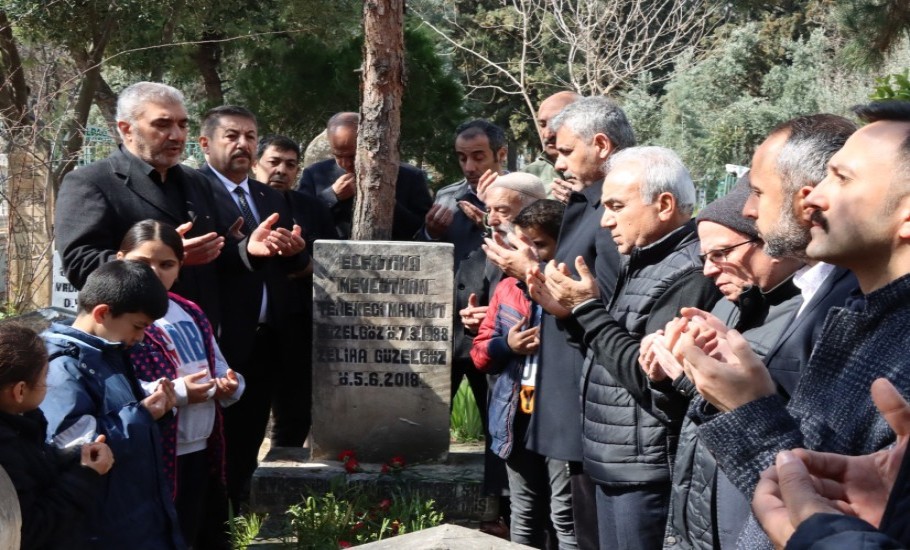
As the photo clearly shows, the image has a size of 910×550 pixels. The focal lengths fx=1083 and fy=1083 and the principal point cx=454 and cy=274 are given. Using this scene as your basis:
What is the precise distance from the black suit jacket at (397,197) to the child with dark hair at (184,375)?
86.8 inches

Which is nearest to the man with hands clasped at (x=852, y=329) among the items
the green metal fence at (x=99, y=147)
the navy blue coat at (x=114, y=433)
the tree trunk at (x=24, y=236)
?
the navy blue coat at (x=114, y=433)

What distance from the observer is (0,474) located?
7.99 ft

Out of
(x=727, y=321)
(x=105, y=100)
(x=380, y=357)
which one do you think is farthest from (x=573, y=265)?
(x=105, y=100)

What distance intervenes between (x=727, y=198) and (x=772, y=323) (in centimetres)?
48

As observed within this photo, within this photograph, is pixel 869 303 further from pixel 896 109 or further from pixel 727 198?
pixel 727 198

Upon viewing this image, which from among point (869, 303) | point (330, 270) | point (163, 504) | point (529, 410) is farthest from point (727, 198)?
point (330, 270)

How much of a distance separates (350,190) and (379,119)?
85 centimetres

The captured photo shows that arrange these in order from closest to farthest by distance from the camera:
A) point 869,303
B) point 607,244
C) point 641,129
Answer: point 869,303
point 607,244
point 641,129

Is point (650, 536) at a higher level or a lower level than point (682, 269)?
lower

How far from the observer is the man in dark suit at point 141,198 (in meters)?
4.54

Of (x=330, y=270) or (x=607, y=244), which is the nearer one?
(x=607, y=244)

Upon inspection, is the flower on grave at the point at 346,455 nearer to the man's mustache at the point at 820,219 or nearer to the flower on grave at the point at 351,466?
the flower on grave at the point at 351,466

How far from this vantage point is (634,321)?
11.6ft

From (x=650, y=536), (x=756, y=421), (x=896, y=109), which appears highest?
(x=896, y=109)
